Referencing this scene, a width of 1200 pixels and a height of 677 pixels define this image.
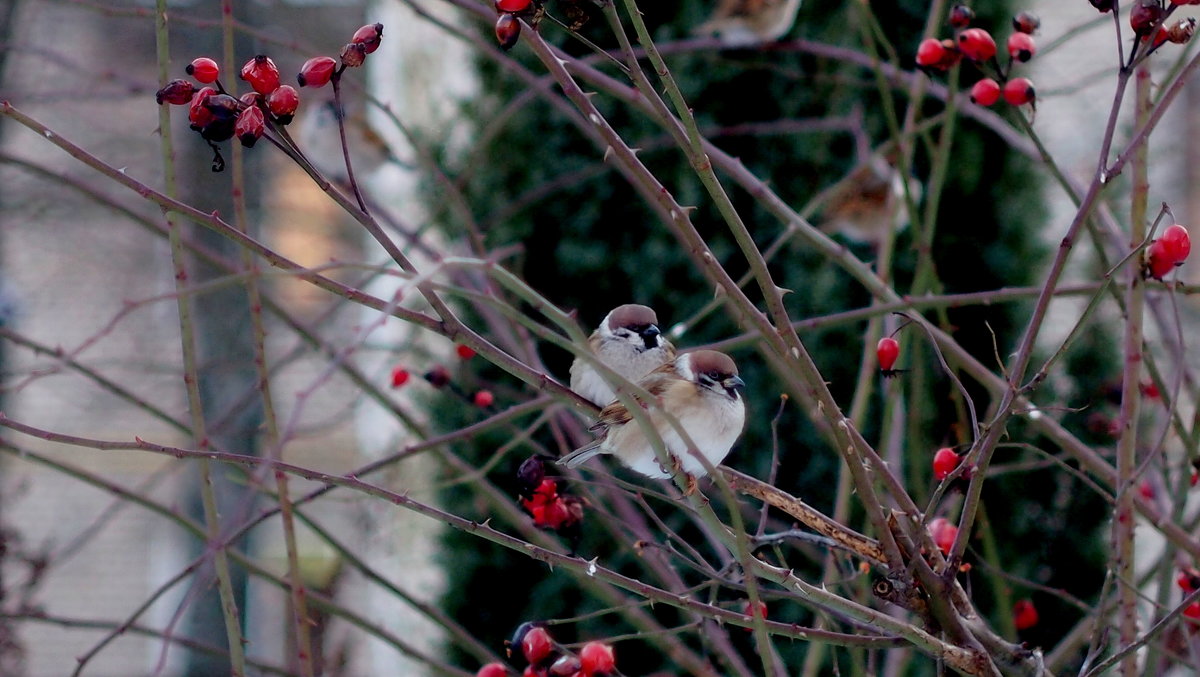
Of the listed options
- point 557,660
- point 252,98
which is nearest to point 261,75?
point 252,98

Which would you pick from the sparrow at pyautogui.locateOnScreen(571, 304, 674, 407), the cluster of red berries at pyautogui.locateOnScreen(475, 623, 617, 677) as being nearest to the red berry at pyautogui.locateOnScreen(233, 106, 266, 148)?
the cluster of red berries at pyautogui.locateOnScreen(475, 623, 617, 677)

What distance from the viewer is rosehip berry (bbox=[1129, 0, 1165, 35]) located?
A: 142 centimetres

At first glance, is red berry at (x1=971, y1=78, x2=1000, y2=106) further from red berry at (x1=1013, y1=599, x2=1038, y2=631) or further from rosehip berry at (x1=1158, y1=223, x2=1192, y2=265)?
red berry at (x1=1013, y1=599, x2=1038, y2=631)

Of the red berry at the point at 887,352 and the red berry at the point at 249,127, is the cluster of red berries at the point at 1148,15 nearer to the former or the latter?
the red berry at the point at 887,352

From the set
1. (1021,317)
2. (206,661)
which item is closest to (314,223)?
(206,661)

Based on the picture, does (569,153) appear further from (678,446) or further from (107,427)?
(107,427)

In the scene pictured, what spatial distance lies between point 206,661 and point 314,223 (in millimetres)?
2985

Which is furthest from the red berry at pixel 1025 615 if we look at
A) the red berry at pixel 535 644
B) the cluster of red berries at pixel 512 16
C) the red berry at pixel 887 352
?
the cluster of red berries at pixel 512 16

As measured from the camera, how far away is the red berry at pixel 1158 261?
61.9 inches

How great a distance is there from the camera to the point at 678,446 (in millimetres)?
1943

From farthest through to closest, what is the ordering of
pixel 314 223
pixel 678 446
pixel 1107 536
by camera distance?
pixel 314 223, pixel 1107 536, pixel 678 446

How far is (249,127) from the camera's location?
1.26 meters

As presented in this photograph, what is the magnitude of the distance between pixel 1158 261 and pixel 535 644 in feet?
3.17

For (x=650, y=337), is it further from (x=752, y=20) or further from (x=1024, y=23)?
(x=752, y=20)
